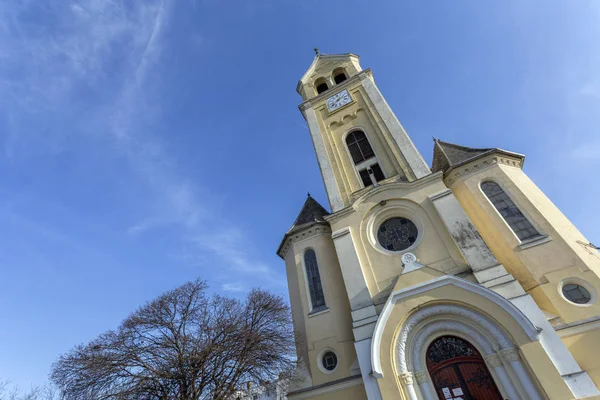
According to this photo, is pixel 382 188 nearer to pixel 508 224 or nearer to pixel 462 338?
pixel 508 224

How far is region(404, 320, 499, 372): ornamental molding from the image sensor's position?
1137cm

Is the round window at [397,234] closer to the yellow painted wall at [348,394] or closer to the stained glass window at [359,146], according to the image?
the stained glass window at [359,146]

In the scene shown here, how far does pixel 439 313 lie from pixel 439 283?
3.74 ft

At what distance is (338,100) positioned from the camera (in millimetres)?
23797

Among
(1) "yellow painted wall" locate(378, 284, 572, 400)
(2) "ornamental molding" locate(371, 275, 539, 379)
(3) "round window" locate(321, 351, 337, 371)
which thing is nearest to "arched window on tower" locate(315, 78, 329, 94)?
(1) "yellow painted wall" locate(378, 284, 572, 400)

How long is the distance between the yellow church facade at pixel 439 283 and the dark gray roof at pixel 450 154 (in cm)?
8

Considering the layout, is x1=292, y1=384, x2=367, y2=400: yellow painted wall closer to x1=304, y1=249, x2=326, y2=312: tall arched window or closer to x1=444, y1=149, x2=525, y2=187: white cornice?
x1=304, y1=249, x2=326, y2=312: tall arched window

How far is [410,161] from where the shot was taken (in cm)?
1739

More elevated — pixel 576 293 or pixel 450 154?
pixel 450 154

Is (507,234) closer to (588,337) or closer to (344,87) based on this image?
(588,337)

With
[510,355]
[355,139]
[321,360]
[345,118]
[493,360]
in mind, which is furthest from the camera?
[345,118]

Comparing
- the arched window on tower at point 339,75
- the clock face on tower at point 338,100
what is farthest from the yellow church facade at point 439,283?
the arched window on tower at point 339,75

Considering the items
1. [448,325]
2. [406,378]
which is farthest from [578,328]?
[406,378]

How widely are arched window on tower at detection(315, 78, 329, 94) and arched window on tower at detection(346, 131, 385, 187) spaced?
7721 mm
